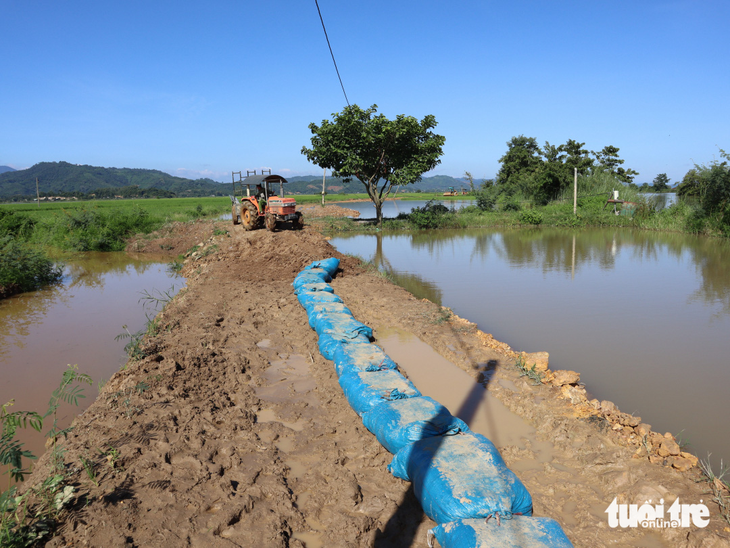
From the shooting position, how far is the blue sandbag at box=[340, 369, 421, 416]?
392 cm

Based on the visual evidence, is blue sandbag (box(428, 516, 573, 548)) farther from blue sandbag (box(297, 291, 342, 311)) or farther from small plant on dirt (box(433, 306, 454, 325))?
blue sandbag (box(297, 291, 342, 311))

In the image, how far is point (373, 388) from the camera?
4039 mm

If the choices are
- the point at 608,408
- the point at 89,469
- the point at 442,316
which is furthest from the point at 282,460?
the point at 442,316

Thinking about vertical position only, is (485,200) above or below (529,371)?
above

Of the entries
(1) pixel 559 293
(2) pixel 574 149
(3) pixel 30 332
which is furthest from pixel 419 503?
(2) pixel 574 149

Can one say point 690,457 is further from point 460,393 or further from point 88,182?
point 88,182

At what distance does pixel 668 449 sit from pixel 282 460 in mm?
3142

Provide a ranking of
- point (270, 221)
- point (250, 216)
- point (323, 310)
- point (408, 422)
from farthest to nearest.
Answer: point (250, 216) < point (270, 221) < point (323, 310) < point (408, 422)

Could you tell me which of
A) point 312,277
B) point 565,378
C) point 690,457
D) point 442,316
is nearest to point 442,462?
point 690,457

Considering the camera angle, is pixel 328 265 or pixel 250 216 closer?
pixel 328 265

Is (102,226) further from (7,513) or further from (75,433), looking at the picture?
(7,513)

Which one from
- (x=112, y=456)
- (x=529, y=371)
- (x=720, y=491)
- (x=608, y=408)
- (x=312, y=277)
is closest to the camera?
(x=720, y=491)

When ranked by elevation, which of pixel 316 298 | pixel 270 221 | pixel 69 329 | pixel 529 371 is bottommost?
pixel 69 329

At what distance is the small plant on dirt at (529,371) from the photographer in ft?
16.2
